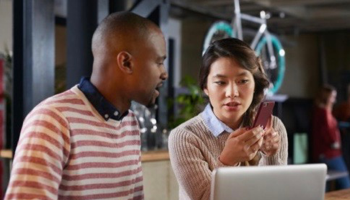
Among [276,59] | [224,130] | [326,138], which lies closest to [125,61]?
[224,130]

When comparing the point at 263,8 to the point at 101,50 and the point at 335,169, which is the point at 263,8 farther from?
the point at 101,50

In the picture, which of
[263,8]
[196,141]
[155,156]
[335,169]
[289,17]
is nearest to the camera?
[196,141]

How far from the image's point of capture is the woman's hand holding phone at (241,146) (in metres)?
1.58

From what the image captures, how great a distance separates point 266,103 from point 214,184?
0.35m

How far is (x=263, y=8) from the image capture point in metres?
7.45

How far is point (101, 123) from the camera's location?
4.33ft

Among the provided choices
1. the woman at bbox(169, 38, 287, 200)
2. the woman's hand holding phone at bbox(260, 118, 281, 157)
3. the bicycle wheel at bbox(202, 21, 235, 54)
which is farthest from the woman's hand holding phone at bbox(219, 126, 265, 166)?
the bicycle wheel at bbox(202, 21, 235, 54)

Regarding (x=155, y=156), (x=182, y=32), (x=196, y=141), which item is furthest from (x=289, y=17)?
(x=196, y=141)

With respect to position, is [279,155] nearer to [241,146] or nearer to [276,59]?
[241,146]

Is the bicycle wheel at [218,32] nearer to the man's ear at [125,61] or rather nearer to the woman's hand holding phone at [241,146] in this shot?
the woman's hand holding phone at [241,146]

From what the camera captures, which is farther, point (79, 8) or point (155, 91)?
point (79, 8)

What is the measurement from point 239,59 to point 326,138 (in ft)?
16.4

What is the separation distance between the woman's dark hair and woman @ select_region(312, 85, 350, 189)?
15.7 feet

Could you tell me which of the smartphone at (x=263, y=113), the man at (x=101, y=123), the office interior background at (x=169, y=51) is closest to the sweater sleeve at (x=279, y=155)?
the smartphone at (x=263, y=113)
